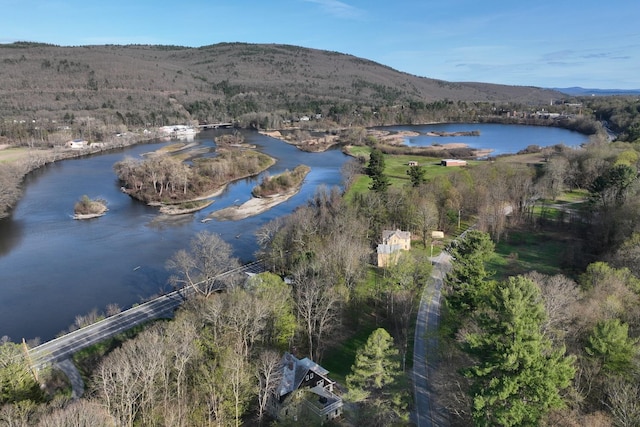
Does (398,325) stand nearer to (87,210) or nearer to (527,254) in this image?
(527,254)

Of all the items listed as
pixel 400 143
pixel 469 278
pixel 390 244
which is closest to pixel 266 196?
pixel 390 244

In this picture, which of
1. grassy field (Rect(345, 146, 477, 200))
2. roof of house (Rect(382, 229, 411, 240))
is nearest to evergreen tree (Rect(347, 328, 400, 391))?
roof of house (Rect(382, 229, 411, 240))

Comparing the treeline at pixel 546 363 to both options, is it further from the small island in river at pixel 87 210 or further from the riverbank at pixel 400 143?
the riverbank at pixel 400 143

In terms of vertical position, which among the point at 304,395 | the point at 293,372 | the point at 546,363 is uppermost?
the point at 546,363

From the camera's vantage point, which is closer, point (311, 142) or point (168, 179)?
point (168, 179)

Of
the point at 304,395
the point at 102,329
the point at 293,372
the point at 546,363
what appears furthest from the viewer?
the point at 102,329

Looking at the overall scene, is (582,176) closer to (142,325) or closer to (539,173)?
(539,173)

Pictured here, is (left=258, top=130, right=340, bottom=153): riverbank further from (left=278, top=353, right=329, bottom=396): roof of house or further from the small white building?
(left=278, top=353, right=329, bottom=396): roof of house
